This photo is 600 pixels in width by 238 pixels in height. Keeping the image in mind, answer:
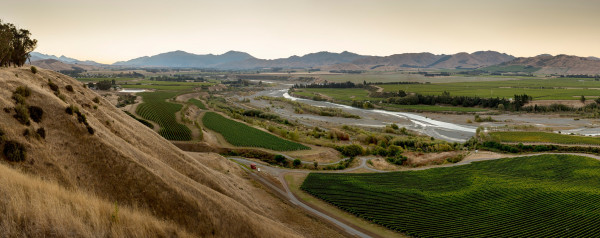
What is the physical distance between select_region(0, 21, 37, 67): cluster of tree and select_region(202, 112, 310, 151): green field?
34.0 meters

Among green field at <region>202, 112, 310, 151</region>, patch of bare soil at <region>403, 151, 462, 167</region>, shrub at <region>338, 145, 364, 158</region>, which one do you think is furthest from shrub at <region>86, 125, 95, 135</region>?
patch of bare soil at <region>403, 151, 462, 167</region>

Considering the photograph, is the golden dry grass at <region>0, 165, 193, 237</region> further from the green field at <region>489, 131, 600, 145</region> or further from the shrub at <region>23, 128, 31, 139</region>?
the green field at <region>489, 131, 600, 145</region>

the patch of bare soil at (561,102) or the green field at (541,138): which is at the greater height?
the patch of bare soil at (561,102)

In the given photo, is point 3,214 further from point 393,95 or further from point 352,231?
point 393,95

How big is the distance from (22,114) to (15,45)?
102 feet

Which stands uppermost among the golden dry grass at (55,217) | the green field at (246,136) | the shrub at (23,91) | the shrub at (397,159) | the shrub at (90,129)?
the shrub at (23,91)

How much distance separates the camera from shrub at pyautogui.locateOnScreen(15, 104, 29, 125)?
21.4 metres

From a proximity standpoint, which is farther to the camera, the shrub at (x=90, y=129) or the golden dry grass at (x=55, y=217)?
the shrub at (x=90, y=129)

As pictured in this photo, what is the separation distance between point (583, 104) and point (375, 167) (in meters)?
107

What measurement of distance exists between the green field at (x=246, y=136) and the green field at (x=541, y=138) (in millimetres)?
44763

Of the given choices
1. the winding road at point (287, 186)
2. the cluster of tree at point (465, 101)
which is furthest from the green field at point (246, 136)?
the cluster of tree at point (465, 101)

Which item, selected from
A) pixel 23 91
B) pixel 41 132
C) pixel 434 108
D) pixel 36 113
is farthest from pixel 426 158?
pixel 434 108

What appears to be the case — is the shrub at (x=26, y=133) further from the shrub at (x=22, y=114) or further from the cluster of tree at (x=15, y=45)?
the cluster of tree at (x=15, y=45)

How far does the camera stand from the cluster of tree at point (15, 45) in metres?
38.8
